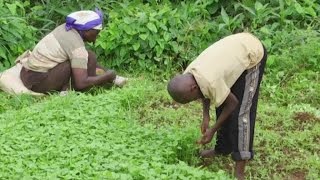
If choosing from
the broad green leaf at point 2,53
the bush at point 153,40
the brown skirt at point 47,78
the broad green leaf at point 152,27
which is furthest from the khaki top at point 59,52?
the broad green leaf at point 152,27

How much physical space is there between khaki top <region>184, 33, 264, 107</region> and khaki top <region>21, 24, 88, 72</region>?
2.13 meters

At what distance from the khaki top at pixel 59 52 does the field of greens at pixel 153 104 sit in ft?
1.09

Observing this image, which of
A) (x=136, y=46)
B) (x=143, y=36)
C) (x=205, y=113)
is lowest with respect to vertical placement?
(x=136, y=46)

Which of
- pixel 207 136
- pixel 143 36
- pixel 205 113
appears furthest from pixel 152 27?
pixel 207 136

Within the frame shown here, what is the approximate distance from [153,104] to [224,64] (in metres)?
1.86

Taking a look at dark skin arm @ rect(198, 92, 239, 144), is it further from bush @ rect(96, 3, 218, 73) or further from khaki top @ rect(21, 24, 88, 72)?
bush @ rect(96, 3, 218, 73)

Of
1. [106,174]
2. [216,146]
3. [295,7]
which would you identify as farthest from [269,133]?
[295,7]

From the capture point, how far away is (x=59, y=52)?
242 inches

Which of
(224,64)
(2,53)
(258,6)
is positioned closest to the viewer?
(224,64)

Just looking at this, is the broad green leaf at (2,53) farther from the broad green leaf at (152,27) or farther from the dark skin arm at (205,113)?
the dark skin arm at (205,113)

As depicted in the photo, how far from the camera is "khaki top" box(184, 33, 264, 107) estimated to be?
13.5ft

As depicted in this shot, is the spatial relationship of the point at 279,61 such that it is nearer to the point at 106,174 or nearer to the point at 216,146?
the point at 216,146

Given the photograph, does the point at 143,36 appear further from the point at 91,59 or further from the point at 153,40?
the point at 91,59

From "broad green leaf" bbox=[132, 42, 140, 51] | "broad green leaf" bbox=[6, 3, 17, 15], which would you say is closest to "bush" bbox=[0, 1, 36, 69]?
"broad green leaf" bbox=[6, 3, 17, 15]
